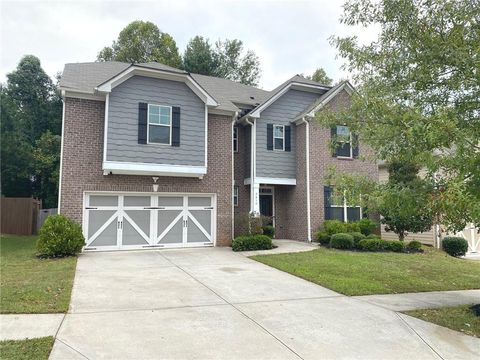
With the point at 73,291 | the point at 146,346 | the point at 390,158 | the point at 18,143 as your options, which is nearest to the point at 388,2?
the point at 390,158

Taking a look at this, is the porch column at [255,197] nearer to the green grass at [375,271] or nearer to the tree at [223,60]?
the green grass at [375,271]

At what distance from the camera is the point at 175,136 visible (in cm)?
1445

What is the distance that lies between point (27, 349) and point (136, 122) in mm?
10417

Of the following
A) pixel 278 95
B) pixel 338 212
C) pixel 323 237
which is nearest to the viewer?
pixel 323 237

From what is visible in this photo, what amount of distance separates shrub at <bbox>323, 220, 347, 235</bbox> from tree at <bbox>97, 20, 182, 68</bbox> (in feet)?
73.1

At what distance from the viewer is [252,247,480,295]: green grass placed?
8828 millimetres

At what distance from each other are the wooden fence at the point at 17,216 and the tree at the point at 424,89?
19.1m

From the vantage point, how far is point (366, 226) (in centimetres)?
1680

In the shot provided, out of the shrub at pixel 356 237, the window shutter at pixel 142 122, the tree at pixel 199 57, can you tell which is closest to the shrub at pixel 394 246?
the shrub at pixel 356 237

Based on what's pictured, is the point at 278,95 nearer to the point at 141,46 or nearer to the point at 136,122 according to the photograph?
the point at 136,122

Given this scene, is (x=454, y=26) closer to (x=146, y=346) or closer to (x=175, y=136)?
(x=146, y=346)

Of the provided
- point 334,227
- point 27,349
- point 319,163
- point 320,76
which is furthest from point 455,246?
point 320,76

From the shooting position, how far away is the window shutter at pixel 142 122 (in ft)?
45.4

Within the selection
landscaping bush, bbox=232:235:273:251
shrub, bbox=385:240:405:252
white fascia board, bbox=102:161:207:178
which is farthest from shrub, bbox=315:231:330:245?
white fascia board, bbox=102:161:207:178
